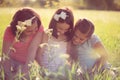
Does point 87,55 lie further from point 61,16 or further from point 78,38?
point 61,16

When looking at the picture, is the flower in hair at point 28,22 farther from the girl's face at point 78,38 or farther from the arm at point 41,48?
the girl's face at point 78,38

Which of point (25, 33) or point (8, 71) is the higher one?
point (25, 33)

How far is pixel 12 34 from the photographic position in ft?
11.7

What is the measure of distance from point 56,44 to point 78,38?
14 centimetres

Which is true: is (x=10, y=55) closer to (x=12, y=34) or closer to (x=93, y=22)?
(x=12, y=34)

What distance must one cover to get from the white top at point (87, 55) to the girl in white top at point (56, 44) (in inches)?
3.4

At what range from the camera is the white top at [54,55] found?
11.6ft

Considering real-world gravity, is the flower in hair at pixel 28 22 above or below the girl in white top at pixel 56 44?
above

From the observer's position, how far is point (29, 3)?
3.61m

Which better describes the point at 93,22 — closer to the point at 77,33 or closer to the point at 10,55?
the point at 77,33

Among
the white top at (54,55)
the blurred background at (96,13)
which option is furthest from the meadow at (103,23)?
the white top at (54,55)

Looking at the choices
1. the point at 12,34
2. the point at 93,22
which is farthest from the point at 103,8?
the point at 12,34

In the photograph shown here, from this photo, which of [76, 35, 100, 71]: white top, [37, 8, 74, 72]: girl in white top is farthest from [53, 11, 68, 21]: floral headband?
[76, 35, 100, 71]: white top

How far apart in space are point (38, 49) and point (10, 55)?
177 mm
